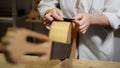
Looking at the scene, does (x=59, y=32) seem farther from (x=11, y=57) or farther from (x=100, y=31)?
(x=11, y=57)

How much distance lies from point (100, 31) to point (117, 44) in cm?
60

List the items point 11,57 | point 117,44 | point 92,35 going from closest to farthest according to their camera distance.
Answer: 1. point 11,57
2. point 92,35
3. point 117,44

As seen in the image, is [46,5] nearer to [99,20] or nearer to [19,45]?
[99,20]

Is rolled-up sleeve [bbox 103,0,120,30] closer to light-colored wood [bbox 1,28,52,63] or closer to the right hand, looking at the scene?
the right hand

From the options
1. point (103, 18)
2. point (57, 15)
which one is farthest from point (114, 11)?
point (57, 15)

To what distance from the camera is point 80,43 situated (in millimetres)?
616

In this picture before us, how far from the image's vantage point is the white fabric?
23.1 inches

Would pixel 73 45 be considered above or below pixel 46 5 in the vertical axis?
below

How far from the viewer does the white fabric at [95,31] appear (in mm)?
586

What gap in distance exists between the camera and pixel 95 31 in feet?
1.99

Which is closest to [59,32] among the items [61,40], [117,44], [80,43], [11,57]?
[61,40]

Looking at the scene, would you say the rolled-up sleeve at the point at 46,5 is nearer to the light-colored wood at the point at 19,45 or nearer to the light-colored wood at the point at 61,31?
the light-colored wood at the point at 61,31

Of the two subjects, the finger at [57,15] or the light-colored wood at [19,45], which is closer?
the light-colored wood at [19,45]

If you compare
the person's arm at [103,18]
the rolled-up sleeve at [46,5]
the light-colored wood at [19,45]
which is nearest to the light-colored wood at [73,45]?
the person's arm at [103,18]
